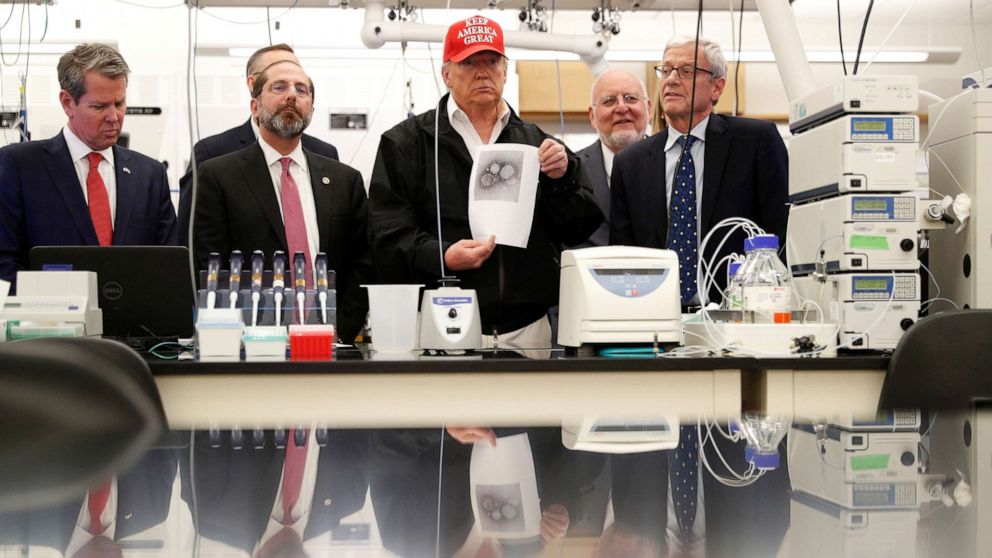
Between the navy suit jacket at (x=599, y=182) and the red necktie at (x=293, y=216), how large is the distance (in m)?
1.02

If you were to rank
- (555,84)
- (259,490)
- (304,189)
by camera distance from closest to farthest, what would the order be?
(259,490), (304,189), (555,84)

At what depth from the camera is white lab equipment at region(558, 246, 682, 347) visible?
6.97 ft

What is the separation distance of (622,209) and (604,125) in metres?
0.85

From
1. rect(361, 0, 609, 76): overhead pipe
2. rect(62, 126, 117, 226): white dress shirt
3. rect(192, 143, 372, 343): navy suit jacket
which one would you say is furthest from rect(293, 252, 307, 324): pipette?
rect(361, 0, 609, 76): overhead pipe

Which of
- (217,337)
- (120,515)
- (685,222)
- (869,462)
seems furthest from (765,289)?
(120,515)

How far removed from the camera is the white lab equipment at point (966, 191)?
7.68ft

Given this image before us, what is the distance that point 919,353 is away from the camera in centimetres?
191

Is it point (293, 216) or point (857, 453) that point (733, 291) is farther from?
point (857, 453)

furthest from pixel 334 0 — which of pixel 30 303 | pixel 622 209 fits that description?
pixel 30 303

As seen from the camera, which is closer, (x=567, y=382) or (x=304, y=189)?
(x=567, y=382)

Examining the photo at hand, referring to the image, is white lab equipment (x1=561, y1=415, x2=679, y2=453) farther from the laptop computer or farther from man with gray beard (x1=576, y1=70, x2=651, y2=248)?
man with gray beard (x1=576, y1=70, x2=651, y2=248)

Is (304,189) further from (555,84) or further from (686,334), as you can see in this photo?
(555,84)

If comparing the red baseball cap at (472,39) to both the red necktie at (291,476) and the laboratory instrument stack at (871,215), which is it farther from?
the red necktie at (291,476)

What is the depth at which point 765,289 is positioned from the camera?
2.13 m
